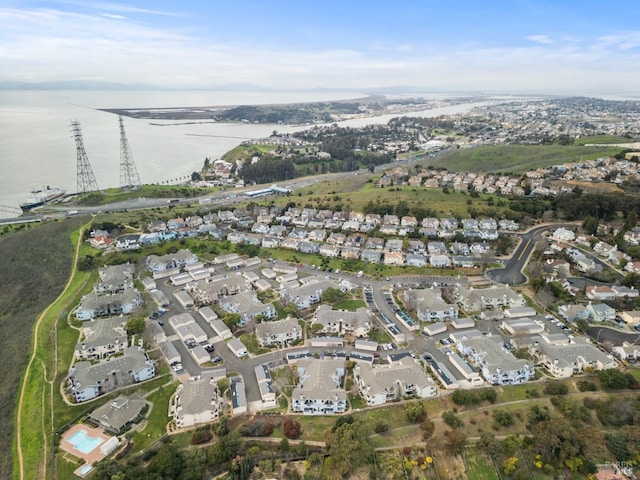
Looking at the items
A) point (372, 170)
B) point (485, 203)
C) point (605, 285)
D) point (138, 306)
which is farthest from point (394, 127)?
point (138, 306)

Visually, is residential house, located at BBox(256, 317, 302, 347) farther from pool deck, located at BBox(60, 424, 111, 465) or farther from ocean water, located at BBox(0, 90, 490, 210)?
ocean water, located at BBox(0, 90, 490, 210)

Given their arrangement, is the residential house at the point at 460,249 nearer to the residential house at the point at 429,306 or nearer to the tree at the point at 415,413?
the residential house at the point at 429,306

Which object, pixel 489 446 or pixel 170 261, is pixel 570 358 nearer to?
pixel 489 446

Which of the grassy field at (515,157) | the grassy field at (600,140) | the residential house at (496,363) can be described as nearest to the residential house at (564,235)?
the residential house at (496,363)

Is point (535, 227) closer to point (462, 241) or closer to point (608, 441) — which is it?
point (462, 241)

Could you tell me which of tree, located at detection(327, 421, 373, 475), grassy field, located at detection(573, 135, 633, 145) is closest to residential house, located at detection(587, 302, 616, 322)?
tree, located at detection(327, 421, 373, 475)
